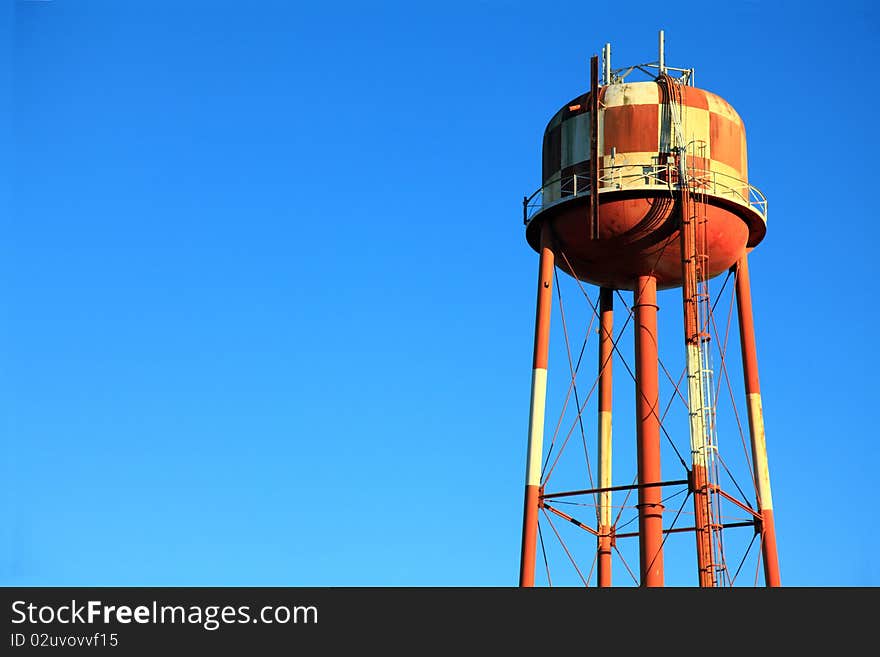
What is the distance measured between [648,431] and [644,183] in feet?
20.1

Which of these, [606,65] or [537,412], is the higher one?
[606,65]

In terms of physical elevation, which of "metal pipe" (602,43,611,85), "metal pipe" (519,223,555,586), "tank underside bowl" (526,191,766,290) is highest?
"metal pipe" (602,43,611,85)

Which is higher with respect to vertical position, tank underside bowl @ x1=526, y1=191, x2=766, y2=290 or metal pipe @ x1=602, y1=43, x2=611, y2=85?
metal pipe @ x1=602, y1=43, x2=611, y2=85

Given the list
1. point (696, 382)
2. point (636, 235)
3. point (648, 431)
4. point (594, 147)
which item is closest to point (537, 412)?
point (648, 431)

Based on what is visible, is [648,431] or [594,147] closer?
[594,147]

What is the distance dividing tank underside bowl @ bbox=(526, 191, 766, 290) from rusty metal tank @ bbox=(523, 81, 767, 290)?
0.08 feet

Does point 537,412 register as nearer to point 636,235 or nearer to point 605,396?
point 605,396

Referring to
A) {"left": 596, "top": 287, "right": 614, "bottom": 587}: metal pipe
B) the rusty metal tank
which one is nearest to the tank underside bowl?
the rusty metal tank

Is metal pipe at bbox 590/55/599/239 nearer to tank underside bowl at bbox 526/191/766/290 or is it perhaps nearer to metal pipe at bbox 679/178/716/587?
tank underside bowl at bbox 526/191/766/290

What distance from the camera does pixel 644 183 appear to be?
35188mm

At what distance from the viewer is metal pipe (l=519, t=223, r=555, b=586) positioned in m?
34.2
